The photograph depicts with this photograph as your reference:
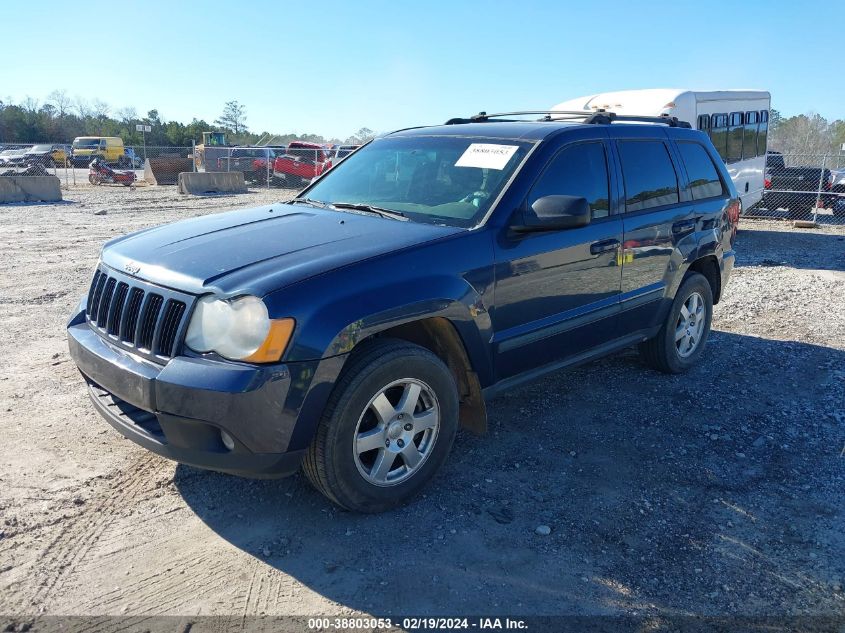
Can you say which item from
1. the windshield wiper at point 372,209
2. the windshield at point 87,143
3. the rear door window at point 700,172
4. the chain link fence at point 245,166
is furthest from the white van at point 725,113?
the windshield at point 87,143

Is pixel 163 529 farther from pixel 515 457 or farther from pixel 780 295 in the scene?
pixel 780 295

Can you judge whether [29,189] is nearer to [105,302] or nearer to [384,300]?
[105,302]

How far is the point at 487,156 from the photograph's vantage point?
407cm

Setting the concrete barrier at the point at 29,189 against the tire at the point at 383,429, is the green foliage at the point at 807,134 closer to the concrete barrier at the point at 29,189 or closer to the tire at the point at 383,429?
the concrete barrier at the point at 29,189

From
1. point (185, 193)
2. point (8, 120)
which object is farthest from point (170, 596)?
point (8, 120)

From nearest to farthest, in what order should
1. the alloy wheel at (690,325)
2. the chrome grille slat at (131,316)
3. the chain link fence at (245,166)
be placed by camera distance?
the chrome grille slat at (131,316) → the alloy wheel at (690,325) → the chain link fence at (245,166)

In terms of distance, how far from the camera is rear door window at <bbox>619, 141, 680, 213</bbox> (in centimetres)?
464

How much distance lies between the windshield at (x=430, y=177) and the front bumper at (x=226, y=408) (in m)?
1.36

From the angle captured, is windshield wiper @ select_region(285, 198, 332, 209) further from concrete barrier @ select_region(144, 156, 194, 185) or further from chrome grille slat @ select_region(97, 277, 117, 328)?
concrete barrier @ select_region(144, 156, 194, 185)

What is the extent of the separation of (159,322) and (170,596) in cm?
116

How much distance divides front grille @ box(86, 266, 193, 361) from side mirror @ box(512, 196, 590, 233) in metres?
1.82

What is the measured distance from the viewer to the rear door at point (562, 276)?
148 inches

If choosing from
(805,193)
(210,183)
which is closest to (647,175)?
(805,193)

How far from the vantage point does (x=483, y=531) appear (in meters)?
3.27
